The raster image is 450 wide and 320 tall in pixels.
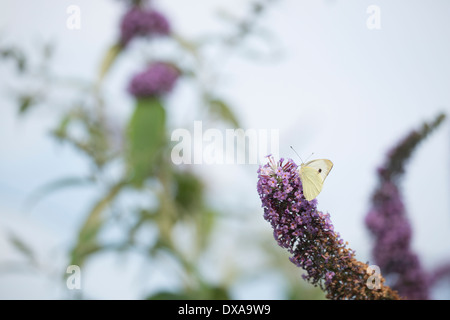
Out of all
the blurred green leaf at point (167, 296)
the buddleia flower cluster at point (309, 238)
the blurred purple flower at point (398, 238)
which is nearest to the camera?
the buddleia flower cluster at point (309, 238)

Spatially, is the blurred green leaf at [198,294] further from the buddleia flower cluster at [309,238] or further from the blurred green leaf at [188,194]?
the buddleia flower cluster at [309,238]

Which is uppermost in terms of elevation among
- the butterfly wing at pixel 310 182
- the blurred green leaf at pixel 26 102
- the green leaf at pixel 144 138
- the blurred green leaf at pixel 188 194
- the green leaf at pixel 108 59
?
the green leaf at pixel 108 59

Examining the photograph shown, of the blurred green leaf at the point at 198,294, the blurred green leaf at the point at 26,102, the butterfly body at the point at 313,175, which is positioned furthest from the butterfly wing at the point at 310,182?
the blurred green leaf at the point at 26,102

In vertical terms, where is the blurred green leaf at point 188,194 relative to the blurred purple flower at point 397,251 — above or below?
above

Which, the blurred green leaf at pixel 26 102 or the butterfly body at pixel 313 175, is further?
the blurred green leaf at pixel 26 102

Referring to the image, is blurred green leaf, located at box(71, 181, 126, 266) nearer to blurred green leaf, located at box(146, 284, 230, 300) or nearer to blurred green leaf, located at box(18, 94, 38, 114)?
blurred green leaf, located at box(146, 284, 230, 300)

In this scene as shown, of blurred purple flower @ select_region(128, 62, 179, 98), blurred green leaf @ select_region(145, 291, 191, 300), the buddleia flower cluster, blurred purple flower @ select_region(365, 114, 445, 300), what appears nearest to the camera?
the buddleia flower cluster

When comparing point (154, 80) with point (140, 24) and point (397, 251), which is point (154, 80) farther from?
point (397, 251)

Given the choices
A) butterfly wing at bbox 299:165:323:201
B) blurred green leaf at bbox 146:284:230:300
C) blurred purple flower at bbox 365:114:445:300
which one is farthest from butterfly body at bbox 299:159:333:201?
blurred green leaf at bbox 146:284:230:300

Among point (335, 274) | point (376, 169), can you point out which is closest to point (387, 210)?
point (376, 169)

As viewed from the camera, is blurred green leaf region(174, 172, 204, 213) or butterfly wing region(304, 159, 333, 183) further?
blurred green leaf region(174, 172, 204, 213)
